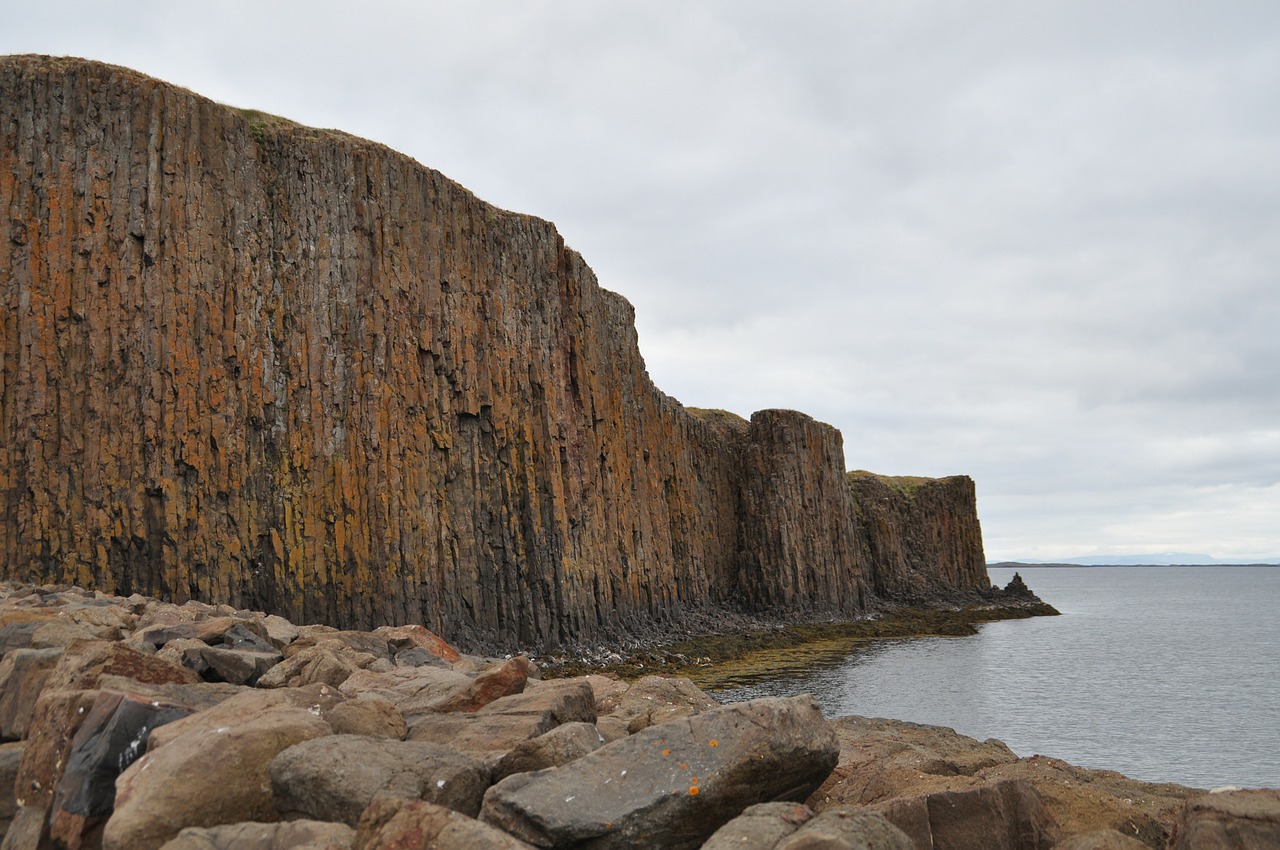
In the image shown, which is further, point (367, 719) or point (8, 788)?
point (367, 719)

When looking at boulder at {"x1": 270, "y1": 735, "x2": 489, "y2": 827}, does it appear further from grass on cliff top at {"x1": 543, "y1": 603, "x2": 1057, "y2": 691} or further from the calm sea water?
grass on cliff top at {"x1": 543, "y1": 603, "x2": 1057, "y2": 691}

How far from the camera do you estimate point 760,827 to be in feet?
13.6

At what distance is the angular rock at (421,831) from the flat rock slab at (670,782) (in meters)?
0.41

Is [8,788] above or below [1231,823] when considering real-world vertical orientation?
above

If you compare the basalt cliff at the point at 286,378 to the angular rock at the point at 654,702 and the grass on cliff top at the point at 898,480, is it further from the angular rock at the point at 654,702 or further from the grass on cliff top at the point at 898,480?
the grass on cliff top at the point at 898,480

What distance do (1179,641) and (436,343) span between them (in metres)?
47.1

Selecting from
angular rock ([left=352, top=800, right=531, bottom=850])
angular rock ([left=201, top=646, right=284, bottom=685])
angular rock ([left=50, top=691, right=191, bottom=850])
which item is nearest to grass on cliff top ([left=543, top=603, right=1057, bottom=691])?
angular rock ([left=201, top=646, right=284, bottom=685])

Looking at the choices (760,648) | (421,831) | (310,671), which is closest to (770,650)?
(760,648)

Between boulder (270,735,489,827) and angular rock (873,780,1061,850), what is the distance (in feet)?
7.87

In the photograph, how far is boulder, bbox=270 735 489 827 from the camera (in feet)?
14.8

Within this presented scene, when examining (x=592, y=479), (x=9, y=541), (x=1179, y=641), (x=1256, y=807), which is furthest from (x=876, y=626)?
(x=1256, y=807)

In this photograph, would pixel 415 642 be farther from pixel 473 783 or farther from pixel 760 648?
pixel 760 648

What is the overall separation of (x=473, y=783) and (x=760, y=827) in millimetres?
1686

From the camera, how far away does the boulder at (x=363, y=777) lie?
4.52 m
